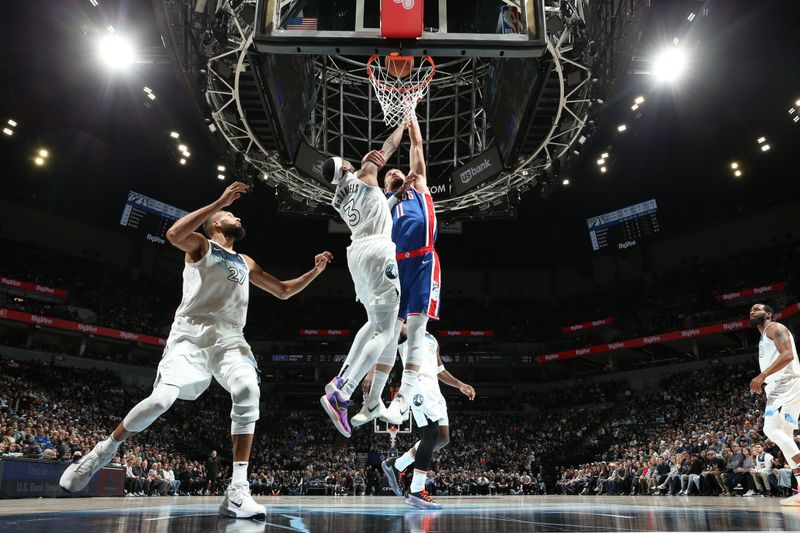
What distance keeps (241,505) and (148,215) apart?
2673 cm

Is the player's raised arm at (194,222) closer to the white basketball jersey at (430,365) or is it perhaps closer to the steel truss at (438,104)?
the white basketball jersey at (430,365)

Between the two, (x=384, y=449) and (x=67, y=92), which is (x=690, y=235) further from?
(x=67, y=92)

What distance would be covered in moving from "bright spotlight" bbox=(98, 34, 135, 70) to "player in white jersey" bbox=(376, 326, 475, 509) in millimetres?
12231

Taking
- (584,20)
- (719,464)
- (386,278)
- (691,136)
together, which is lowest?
(719,464)

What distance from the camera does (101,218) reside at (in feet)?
104

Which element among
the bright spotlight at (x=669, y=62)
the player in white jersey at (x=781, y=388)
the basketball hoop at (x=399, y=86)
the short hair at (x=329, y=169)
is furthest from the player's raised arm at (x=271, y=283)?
the bright spotlight at (x=669, y=62)

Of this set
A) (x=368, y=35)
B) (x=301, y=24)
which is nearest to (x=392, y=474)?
Result: (x=368, y=35)

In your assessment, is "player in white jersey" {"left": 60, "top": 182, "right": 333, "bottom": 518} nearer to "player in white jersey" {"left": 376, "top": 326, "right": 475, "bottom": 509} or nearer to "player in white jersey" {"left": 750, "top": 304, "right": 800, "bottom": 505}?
"player in white jersey" {"left": 376, "top": 326, "right": 475, "bottom": 509}

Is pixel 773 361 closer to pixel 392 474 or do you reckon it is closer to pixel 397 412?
pixel 392 474

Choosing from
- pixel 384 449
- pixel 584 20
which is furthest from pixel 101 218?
pixel 584 20

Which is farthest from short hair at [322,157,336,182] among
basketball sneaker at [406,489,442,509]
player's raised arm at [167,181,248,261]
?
basketball sneaker at [406,489,442,509]

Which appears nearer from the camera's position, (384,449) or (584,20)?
(584,20)

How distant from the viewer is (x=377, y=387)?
5125 mm

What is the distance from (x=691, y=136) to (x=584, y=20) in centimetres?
1647
